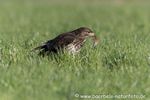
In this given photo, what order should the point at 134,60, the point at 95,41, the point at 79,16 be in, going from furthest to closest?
the point at 79,16 → the point at 95,41 → the point at 134,60

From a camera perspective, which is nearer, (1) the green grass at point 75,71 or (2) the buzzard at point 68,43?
(1) the green grass at point 75,71

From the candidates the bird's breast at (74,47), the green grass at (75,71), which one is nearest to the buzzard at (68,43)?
the bird's breast at (74,47)

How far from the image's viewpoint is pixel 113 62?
9.86 m

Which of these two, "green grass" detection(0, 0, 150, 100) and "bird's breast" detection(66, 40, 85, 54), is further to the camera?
"bird's breast" detection(66, 40, 85, 54)

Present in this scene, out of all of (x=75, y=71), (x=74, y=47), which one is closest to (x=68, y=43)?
(x=74, y=47)

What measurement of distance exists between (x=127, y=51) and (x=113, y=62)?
0.41 meters

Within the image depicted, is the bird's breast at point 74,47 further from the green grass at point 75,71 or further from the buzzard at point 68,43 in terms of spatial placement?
the green grass at point 75,71

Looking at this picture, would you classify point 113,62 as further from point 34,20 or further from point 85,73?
point 34,20

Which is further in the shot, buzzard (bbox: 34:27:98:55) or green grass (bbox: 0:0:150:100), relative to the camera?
buzzard (bbox: 34:27:98:55)

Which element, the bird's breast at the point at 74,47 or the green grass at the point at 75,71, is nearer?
the green grass at the point at 75,71

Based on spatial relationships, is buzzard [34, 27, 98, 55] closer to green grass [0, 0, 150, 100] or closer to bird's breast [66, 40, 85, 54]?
bird's breast [66, 40, 85, 54]

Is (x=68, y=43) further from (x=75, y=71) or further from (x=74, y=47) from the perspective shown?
(x=75, y=71)

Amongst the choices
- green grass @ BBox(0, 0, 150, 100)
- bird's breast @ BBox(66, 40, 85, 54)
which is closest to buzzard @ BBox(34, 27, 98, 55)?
bird's breast @ BBox(66, 40, 85, 54)

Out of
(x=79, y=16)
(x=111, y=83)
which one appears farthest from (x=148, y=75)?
(x=79, y=16)
